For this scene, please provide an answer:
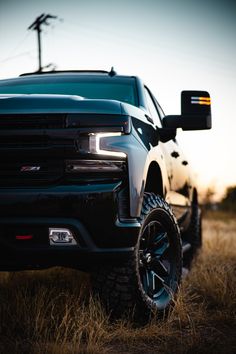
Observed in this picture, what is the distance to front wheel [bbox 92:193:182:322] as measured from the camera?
3.12m

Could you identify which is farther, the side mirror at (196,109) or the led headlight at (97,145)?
the side mirror at (196,109)

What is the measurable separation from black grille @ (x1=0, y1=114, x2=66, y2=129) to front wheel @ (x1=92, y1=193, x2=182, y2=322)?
0.77 meters

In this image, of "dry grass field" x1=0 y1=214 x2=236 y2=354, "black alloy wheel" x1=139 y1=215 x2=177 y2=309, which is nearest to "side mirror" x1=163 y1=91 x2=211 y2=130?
"black alloy wheel" x1=139 y1=215 x2=177 y2=309

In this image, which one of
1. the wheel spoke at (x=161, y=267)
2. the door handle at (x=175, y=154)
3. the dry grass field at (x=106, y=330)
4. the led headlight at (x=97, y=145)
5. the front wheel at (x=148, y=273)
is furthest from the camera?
the door handle at (x=175, y=154)

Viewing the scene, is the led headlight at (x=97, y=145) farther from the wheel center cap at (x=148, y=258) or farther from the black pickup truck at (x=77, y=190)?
the wheel center cap at (x=148, y=258)

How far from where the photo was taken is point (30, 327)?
10.0ft

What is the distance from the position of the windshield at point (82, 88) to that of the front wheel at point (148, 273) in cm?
101

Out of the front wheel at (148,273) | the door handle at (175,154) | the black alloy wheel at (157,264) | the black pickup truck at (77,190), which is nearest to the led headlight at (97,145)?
the black pickup truck at (77,190)

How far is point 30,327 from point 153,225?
1.08 meters

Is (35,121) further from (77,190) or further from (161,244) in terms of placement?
(161,244)

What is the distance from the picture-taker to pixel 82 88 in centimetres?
424

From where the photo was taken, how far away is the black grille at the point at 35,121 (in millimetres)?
2881

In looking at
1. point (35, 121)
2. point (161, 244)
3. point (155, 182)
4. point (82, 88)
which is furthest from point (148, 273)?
point (82, 88)

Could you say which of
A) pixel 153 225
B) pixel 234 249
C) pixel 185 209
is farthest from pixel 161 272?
pixel 234 249
